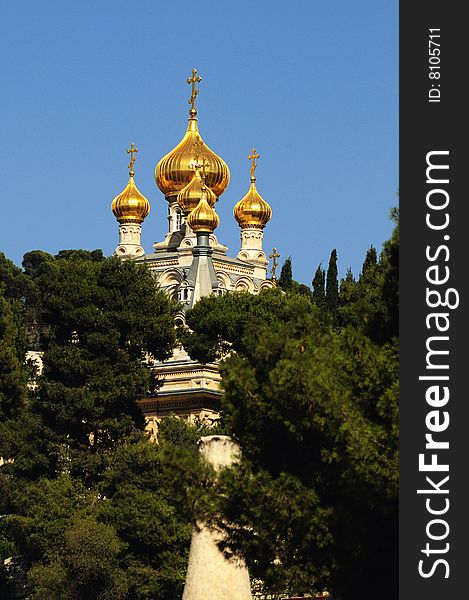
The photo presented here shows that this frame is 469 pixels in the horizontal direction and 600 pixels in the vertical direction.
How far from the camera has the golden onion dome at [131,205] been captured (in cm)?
8931

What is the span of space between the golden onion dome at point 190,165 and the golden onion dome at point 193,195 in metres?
2.31

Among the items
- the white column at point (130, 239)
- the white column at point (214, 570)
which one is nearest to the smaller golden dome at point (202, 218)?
the white column at point (130, 239)

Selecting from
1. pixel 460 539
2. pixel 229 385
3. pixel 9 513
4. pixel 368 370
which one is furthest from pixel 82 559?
pixel 460 539

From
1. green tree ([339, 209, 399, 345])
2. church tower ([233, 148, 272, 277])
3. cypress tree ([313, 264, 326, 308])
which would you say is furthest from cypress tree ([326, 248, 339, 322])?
green tree ([339, 209, 399, 345])

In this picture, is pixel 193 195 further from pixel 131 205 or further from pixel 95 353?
pixel 95 353

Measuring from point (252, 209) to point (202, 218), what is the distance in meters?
9.98

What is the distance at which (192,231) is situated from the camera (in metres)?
84.3

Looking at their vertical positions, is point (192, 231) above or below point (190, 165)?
below

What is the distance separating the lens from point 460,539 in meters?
19.0

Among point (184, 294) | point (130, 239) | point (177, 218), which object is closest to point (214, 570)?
point (184, 294)

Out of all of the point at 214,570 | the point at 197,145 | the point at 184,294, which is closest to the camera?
the point at 214,570

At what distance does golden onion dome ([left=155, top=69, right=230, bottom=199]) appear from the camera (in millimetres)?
87188

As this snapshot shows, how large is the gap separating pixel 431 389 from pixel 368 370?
5.24 metres

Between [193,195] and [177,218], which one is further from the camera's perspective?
[177,218]
